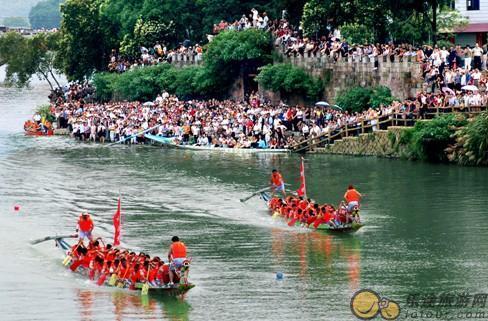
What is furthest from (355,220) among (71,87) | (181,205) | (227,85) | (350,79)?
(71,87)

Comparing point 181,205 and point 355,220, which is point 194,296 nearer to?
point 355,220

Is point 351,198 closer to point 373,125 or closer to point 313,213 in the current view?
point 313,213

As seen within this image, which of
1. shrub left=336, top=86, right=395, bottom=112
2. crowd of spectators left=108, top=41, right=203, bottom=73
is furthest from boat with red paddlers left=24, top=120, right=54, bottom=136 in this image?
shrub left=336, top=86, right=395, bottom=112

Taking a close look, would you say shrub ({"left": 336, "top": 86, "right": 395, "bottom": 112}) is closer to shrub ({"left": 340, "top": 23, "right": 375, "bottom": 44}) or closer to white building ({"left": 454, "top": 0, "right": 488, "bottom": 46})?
shrub ({"left": 340, "top": 23, "right": 375, "bottom": 44})

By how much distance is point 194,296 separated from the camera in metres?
44.3

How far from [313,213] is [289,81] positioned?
101 feet

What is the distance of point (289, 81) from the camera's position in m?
84.6

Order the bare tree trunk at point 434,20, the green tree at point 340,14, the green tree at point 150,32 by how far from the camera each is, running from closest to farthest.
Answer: the bare tree trunk at point 434,20
the green tree at point 340,14
the green tree at point 150,32

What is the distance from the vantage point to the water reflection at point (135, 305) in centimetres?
4231

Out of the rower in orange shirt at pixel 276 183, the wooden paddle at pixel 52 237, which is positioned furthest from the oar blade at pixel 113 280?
the rower in orange shirt at pixel 276 183

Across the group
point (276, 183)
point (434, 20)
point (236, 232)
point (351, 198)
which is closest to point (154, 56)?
point (434, 20)

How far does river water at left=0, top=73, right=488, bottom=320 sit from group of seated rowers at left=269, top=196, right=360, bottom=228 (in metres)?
0.58

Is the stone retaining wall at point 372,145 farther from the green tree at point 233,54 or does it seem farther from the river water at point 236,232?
the green tree at point 233,54

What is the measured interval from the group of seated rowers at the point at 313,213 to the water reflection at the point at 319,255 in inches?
21.1
